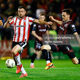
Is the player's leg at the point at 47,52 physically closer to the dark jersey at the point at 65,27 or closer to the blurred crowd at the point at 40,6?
the dark jersey at the point at 65,27

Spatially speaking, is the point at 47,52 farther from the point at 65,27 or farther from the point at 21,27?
the point at 21,27

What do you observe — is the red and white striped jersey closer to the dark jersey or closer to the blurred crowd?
the dark jersey

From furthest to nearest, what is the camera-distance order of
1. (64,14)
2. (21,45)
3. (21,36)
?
(64,14), (21,36), (21,45)

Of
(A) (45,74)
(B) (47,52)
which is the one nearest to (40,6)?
(B) (47,52)

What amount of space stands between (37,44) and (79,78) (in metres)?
5.04

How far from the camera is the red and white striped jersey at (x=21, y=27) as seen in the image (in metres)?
8.58

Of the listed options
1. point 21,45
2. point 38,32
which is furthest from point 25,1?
point 21,45

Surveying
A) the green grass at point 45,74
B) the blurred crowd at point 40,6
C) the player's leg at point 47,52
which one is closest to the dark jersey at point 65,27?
the player's leg at point 47,52

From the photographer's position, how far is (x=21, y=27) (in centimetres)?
872

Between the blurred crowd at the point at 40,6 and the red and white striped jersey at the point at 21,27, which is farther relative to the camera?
the blurred crowd at the point at 40,6

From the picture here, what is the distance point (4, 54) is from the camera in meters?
16.9

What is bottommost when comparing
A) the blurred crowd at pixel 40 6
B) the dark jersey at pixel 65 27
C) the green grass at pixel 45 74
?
the green grass at pixel 45 74

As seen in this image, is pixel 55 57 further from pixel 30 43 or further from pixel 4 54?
pixel 4 54

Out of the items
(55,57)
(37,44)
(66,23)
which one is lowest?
(55,57)
